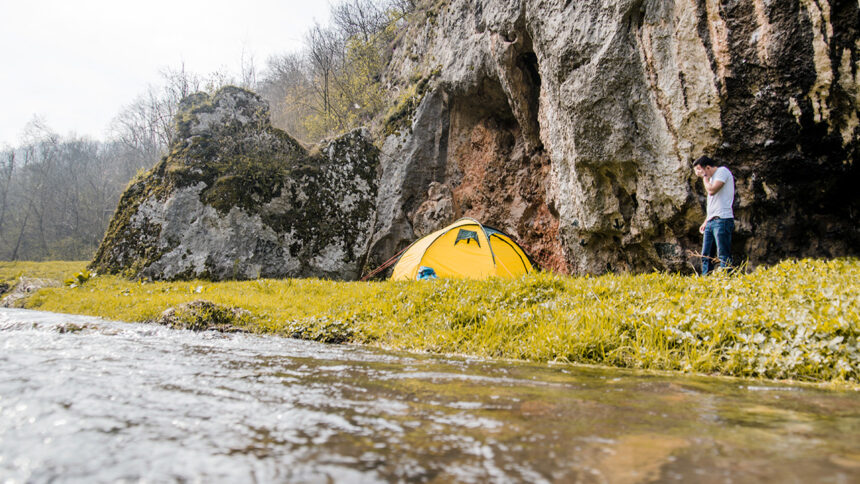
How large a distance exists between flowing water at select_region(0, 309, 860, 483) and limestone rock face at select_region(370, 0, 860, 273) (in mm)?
5379

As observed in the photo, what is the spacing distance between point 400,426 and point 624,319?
3527 millimetres

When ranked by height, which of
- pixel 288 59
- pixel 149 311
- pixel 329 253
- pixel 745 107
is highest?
pixel 288 59

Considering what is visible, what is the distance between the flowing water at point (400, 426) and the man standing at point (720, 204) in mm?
4620

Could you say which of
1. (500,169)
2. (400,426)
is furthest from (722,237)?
Answer: (500,169)

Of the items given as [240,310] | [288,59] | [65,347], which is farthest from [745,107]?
[288,59]

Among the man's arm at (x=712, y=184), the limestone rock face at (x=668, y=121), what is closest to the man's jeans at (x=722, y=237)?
the man's arm at (x=712, y=184)

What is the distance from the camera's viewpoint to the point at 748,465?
1.35 meters

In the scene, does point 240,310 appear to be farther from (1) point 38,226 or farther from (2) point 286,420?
(1) point 38,226

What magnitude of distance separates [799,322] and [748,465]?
133 inches

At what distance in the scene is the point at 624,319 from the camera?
463cm

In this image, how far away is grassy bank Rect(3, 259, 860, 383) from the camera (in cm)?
370

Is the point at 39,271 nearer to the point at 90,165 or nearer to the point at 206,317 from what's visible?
the point at 206,317

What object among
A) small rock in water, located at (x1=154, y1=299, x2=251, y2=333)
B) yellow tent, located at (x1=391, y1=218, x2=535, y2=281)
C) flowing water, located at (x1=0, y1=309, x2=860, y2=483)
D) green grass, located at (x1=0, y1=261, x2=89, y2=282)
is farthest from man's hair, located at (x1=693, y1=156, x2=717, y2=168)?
green grass, located at (x1=0, y1=261, x2=89, y2=282)

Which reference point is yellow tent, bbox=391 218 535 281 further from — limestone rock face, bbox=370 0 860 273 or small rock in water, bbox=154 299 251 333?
small rock in water, bbox=154 299 251 333
